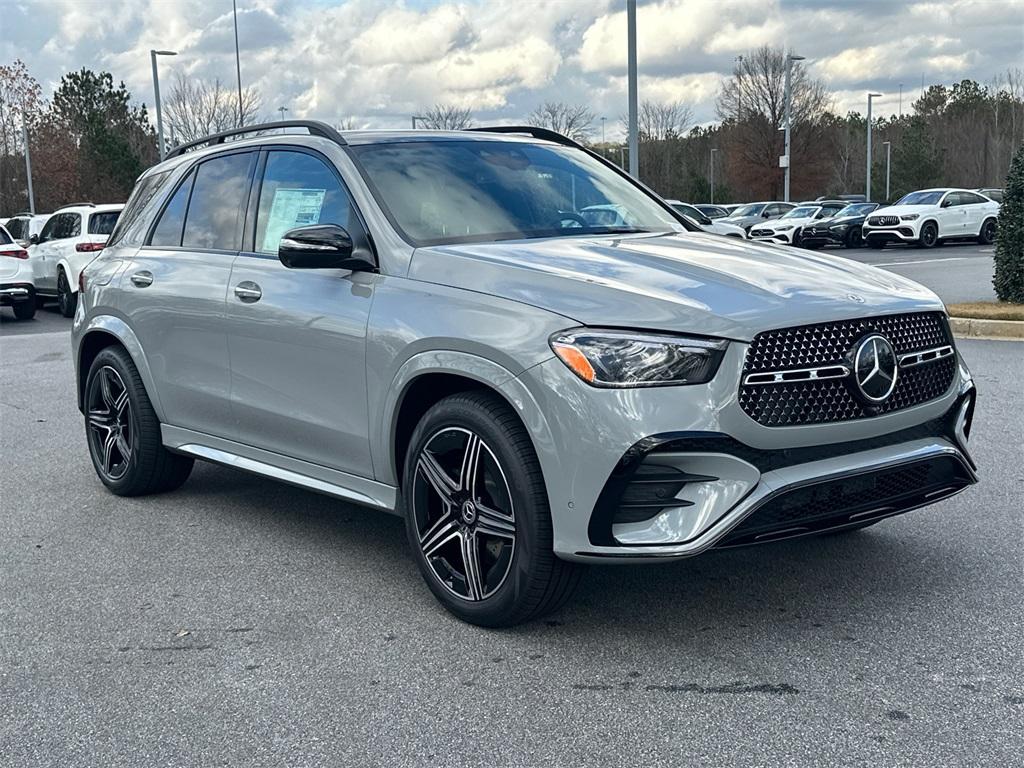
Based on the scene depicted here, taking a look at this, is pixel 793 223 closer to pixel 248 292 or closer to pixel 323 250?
pixel 248 292

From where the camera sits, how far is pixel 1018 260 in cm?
1291

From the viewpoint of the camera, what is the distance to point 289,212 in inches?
200

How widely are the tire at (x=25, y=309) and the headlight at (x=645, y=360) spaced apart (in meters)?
16.9

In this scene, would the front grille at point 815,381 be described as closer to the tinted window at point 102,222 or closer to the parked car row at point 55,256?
the parked car row at point 55,256

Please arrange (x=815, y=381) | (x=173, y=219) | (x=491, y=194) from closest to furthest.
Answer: (x=815, y=381) → (x=491, y=194) → (x=173, y=219)

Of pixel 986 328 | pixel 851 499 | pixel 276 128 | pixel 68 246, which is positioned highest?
pixel 276 128

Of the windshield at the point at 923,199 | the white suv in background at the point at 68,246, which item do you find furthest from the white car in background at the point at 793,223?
the white suv in background at the point at 68,246

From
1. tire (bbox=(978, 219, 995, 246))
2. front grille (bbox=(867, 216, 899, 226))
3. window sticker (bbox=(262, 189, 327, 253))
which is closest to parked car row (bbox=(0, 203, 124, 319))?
window sticker (bbox=(262, 189, 327, 253))

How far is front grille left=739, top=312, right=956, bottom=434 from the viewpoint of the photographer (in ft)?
11.6

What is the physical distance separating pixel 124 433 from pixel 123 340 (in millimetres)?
531

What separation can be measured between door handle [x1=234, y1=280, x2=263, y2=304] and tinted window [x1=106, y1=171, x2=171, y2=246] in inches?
54.9

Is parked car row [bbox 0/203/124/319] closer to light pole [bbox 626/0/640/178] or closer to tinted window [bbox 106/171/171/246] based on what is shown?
light pole [bbox 626/0/640/178]

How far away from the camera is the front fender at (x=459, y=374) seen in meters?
3.65

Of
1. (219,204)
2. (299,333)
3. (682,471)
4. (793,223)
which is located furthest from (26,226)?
(793,223)
